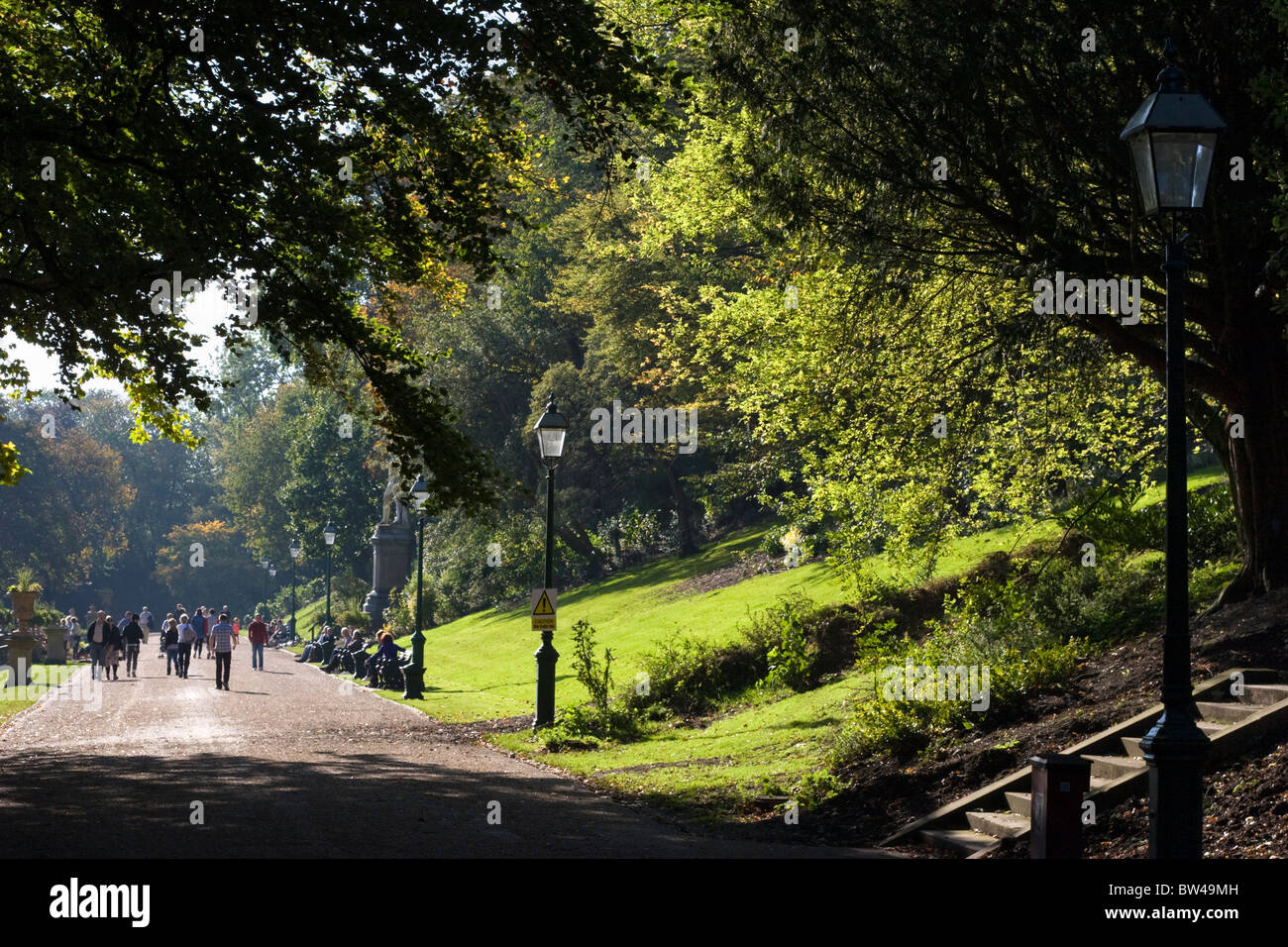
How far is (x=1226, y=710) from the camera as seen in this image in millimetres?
10578

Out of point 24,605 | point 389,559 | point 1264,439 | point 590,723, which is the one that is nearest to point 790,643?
point 590,723

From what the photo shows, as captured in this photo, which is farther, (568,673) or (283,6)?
(568,673)

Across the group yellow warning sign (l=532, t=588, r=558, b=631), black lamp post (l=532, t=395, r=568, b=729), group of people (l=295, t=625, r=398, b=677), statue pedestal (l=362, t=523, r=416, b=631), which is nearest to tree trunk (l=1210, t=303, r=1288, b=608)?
black lamp post (l=532, t=395, r=568, b=729)

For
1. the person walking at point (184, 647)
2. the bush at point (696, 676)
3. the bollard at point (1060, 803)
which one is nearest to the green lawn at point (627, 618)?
the bush at point (696, 676)

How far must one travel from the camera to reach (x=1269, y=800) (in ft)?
27.6

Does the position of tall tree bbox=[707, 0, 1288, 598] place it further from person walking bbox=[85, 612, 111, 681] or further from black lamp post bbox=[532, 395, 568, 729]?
person walking bbox=[85, 612, 111, 681]

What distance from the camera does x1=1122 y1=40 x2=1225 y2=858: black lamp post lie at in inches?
274

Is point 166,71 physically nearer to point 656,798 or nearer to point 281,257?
point 281,257

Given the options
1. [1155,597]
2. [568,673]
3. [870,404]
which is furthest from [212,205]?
[568,673]

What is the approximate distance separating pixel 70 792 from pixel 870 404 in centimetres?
1070

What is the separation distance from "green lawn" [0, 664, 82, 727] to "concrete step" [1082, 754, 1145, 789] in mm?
17531

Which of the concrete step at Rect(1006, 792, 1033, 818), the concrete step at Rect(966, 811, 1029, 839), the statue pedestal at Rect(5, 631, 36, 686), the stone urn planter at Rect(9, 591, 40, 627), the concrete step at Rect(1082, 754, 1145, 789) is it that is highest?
the concrete step at Rect(1082, 754, 1145, 789)

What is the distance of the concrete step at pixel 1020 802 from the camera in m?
9.74

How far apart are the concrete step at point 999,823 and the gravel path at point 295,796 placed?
116cm
